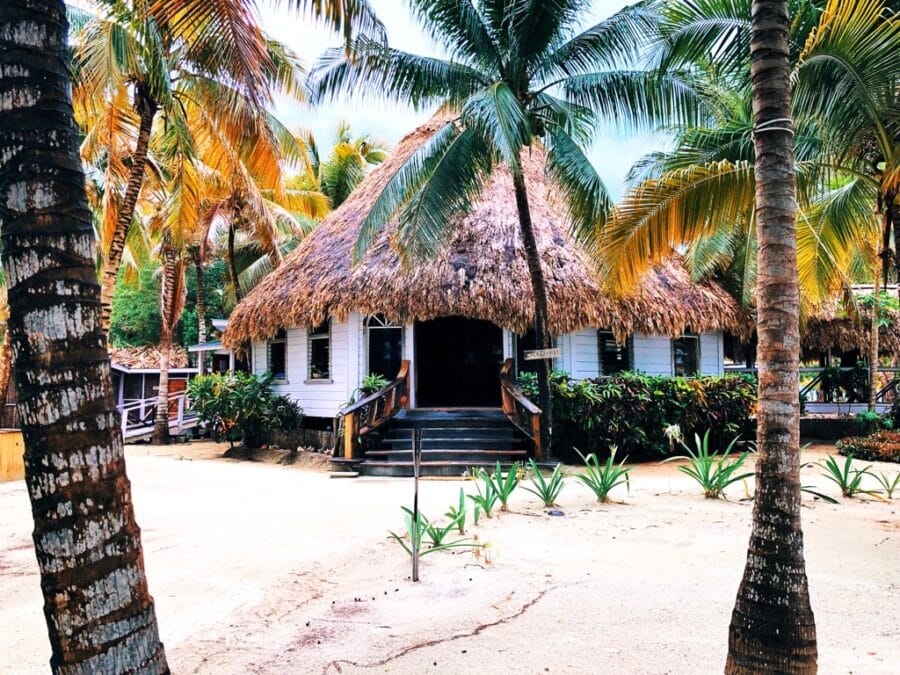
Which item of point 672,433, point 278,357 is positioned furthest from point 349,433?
point 278,357

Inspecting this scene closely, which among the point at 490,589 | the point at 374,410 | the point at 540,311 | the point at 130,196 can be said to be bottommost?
the point at 490,589

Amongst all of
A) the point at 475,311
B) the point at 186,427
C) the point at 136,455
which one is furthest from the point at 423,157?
the point at 186,427

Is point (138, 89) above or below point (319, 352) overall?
above

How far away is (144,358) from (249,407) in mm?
11117

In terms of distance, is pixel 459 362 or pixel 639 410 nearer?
pixel 639 410

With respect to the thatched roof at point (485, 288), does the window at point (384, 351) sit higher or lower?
lower

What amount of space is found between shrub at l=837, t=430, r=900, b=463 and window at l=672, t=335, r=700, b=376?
365 cm

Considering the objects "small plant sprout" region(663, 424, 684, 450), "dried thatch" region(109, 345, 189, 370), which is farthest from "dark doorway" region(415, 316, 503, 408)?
"dried thatch" region(109, 345, 189, 370)

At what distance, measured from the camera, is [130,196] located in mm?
9422

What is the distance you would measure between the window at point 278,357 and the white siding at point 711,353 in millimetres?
9701

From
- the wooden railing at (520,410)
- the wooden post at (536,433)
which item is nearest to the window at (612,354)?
the wooden railing at (520,410)

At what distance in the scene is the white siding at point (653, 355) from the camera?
1355cm

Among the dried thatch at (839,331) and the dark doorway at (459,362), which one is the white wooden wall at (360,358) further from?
the dried thatch at (839,331)

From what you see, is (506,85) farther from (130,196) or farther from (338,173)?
(338,173)
